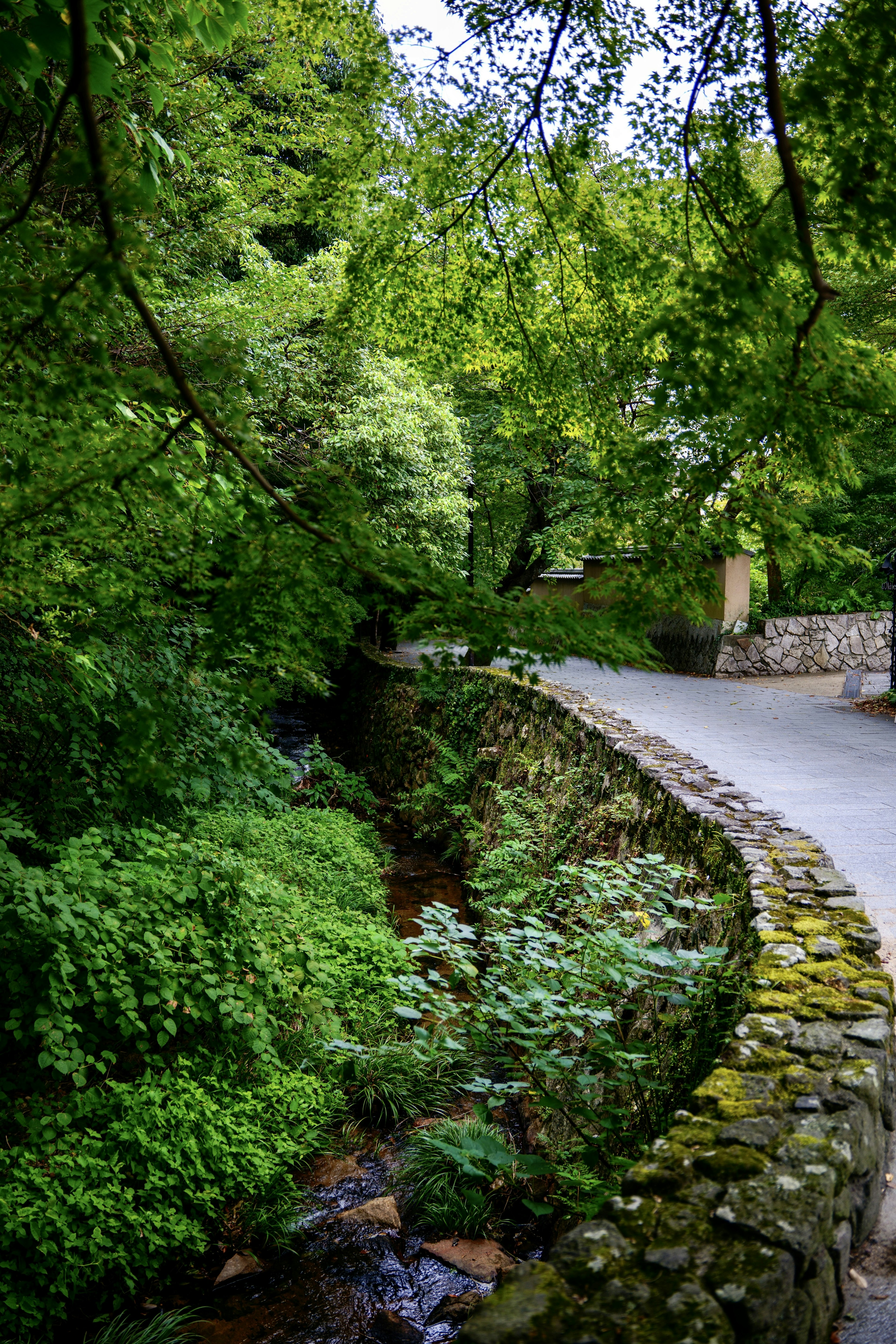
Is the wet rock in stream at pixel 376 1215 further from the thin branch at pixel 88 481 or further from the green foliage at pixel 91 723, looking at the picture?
the thin branch at pixel 88 481

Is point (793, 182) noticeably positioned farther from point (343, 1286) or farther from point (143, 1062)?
point (143, 1062)

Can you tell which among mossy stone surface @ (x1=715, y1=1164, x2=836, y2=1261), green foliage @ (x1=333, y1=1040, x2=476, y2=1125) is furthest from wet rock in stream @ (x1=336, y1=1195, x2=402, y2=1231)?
mossy stone surface @ (x1=715, y1=1164, x2=836, y2=1261)

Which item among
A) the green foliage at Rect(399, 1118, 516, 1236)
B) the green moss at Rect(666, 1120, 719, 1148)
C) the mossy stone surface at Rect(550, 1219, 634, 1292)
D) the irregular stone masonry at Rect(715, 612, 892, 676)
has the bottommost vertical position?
the green foliage at Rect(399, 1118, 516, 1236)

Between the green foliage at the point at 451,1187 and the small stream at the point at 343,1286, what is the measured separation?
0.13 metres

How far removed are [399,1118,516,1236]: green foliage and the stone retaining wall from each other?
175 cm

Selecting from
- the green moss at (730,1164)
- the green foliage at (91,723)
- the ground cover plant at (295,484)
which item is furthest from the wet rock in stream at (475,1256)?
the green foliage at (91,723)

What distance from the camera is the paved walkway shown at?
5.05 metres

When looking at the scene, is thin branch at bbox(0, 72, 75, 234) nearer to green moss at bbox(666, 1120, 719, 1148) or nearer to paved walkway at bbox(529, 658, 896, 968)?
paved walkway at bbox(529, 658, 896, 968)

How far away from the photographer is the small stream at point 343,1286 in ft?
11.8

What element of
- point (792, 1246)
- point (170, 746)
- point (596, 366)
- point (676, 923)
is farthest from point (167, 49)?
point (792, 1246)

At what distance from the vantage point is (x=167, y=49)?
3.41 meters

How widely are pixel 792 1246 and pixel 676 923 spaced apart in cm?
172

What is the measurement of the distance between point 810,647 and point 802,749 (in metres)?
8.09

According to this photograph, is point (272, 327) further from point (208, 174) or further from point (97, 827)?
point (97, 827)
